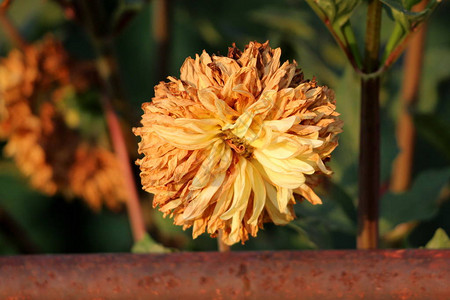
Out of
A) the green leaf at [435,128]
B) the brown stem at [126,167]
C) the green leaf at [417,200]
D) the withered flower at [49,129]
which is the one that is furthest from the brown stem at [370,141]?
the withered flower at [49,129]

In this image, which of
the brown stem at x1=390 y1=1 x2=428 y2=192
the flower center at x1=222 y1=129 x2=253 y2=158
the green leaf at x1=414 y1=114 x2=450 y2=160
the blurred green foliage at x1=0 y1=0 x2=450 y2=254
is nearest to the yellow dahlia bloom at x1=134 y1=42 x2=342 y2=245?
the flower center at x1=222 y1=129 x2=253 y2=158

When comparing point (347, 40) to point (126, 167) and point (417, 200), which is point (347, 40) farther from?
point (126, 167)

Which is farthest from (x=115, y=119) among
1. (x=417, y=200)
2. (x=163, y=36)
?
(x=417, y=200)

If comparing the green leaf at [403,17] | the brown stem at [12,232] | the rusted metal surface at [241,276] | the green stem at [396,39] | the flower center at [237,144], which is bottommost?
the brown stem at [12,232]

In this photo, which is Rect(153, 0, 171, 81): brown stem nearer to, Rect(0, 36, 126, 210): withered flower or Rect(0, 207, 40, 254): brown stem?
Rect(0, 36, 126, 210): withered flower

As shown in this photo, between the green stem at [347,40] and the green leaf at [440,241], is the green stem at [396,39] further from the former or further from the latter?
the green leaf at [440,241]

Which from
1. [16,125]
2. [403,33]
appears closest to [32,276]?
[403,33]

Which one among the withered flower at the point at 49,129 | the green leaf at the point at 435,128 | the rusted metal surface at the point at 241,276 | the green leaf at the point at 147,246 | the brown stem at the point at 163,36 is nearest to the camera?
the rusted metal surface at the point at 241,276
